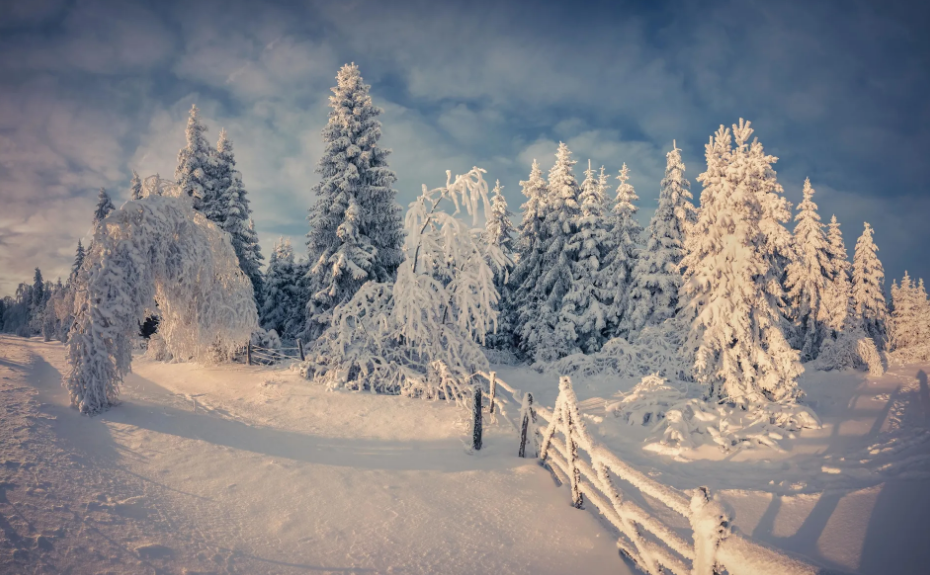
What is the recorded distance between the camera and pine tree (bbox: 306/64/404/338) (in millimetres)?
17297

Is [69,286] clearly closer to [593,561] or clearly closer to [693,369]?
[593,561]

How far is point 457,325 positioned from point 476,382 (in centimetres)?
→ 199

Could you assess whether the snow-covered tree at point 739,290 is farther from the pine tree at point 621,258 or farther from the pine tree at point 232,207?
the pine tree at point 232,207

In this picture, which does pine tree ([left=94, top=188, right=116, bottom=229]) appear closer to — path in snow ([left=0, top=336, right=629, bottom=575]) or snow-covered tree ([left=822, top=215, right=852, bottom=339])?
path in snow ([left=0, top=336, right=629, bottom=575])

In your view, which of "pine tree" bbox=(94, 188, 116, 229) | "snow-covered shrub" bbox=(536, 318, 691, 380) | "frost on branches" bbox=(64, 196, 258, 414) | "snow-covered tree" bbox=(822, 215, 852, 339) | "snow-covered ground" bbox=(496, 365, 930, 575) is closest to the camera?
"snow-covered ground" bbox=(496, 365, 930, 575)

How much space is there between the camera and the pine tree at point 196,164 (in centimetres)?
2164

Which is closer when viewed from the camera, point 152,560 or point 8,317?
point 152,560

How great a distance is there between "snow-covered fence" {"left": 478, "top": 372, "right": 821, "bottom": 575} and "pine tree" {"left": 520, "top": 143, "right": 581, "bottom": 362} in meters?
15.1

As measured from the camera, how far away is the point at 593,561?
14.6 ft

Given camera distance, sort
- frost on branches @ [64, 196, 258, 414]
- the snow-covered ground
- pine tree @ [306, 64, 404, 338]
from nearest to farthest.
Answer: the snow-covered ground < frost on branches @ [64, 196, 258, 414] < pine tree @ [306, 64, 404, 338]

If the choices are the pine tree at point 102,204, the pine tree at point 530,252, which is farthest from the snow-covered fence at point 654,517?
the pine tree at point 102,204

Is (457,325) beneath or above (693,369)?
above

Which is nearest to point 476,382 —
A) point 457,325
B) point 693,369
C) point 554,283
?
point 457,325

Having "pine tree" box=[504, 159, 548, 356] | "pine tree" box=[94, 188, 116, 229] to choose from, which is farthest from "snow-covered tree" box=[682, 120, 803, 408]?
"pine tree" box=[94, 188, 116, 229]
